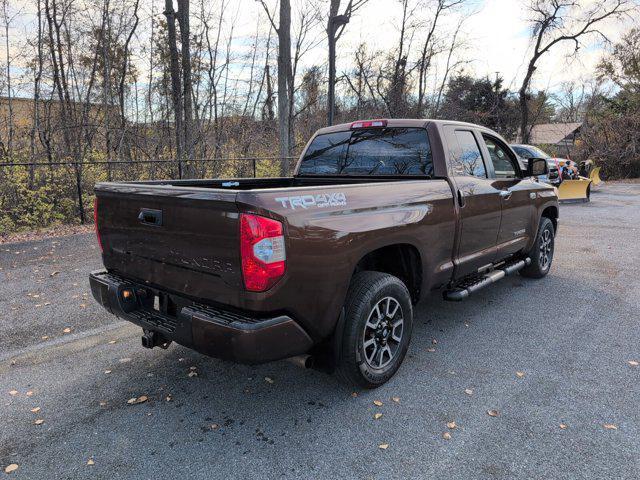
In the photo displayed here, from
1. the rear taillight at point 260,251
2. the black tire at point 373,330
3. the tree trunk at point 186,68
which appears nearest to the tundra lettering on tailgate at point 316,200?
the rear taillight at point 260,251

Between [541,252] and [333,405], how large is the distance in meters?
4.28

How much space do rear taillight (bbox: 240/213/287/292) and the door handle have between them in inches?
29.2

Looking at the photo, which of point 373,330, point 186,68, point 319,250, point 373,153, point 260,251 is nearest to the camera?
point 260,251

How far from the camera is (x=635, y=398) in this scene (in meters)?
3.09

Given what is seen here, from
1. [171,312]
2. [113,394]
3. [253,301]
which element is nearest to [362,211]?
[253,301]

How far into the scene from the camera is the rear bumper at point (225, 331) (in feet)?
7.86

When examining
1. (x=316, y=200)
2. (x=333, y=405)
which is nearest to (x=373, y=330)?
(x=333, y=405)

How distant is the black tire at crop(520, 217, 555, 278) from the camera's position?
5.78 metres

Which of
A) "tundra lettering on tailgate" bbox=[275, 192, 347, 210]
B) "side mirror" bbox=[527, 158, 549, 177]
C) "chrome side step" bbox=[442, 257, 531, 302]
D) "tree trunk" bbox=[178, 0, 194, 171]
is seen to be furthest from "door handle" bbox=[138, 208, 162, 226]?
"tree trunk" bbox=[178, 0, 194, 171]

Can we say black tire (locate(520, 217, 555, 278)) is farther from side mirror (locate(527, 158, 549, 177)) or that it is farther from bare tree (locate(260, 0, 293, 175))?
bare tree (locate(260, 0, 293, 175))

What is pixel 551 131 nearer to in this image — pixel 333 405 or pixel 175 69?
pixel 175 69

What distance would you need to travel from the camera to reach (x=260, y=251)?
2.36 metres

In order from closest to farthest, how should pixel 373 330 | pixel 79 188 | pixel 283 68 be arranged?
pixel 373 330, pixel 79 188, pixel 283 68

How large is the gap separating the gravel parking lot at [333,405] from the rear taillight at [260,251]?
3.36 feet
